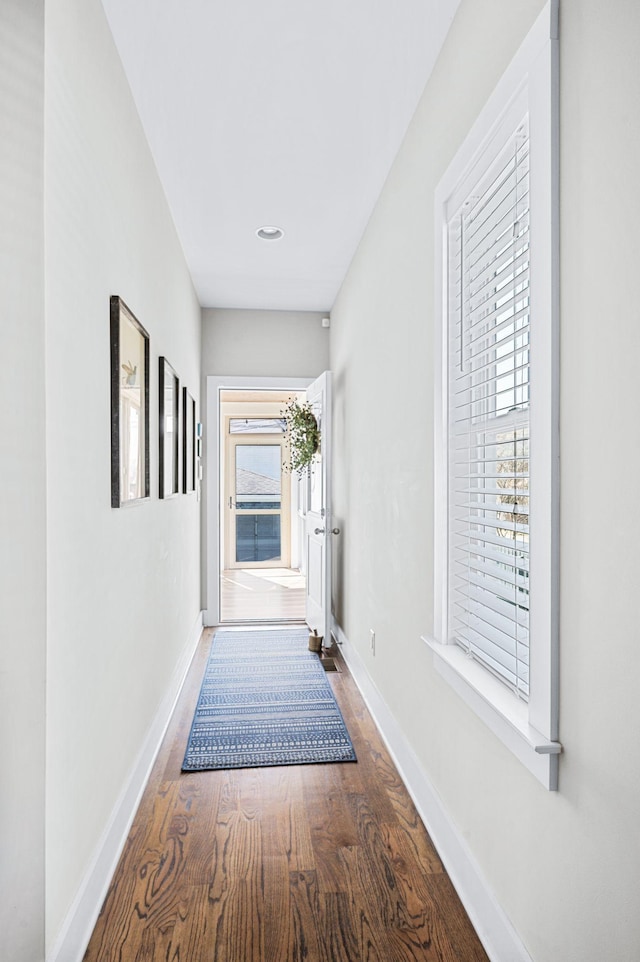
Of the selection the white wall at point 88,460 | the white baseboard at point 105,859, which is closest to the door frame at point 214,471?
the white baseboard at point 105,859

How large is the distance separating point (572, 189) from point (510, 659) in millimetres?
1080

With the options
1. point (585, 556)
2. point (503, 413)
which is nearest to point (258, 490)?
point (503, 413)

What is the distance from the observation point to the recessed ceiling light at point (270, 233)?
3484 mm

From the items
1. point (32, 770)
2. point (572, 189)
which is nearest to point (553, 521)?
point (572, 189)

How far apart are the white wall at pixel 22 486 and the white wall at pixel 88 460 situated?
1.7 inches

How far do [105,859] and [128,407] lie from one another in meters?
1.42

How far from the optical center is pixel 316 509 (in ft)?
15.6

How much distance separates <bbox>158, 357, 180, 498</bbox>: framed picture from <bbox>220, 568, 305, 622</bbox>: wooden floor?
2.17m

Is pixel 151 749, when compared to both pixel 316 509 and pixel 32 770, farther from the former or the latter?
pixel 316 509

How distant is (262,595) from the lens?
6273 mm

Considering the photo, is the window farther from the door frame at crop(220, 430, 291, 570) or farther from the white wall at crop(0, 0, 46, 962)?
the door frame at crop(220, 430, 291, 570)

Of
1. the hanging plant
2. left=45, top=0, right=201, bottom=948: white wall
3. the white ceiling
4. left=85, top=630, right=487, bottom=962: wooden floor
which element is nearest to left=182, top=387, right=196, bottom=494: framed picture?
the hanging plant

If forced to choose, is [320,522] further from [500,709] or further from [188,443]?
[500,709]

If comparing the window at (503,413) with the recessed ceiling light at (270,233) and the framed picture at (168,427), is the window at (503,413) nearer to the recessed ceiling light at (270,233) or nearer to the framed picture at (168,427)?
the framed picture at (168,427)
